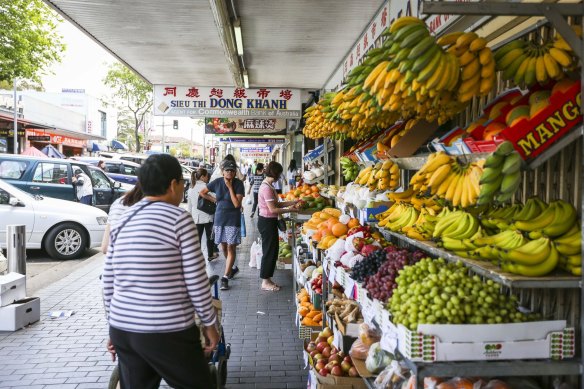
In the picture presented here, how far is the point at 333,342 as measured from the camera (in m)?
4.57

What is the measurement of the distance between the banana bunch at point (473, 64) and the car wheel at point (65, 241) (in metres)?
9.48

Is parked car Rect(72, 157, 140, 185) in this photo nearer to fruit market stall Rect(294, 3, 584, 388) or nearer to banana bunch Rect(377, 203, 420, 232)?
banana bunch Rect(377, 203, 420, 232)

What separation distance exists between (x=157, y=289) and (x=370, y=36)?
155 inches

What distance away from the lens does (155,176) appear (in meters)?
2.96

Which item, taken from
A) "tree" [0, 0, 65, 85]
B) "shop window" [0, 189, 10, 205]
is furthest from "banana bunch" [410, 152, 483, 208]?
"tree" [0, 0, 65, 85]

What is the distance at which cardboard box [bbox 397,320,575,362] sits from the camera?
2500 mm

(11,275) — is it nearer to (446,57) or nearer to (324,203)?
(324,203)

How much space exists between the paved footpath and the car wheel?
2333mm

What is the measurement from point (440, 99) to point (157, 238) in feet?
5.85

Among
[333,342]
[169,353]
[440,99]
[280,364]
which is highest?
[440,99]

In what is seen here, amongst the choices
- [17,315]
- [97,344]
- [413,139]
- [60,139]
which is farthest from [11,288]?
[60,139]

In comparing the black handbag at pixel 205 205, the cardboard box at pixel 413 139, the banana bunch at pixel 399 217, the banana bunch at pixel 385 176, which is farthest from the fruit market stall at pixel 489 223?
the black handbag at pixel 205 205

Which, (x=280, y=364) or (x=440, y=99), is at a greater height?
(x=440, y=99)

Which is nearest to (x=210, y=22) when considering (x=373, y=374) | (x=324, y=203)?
(x=324, y=203)
